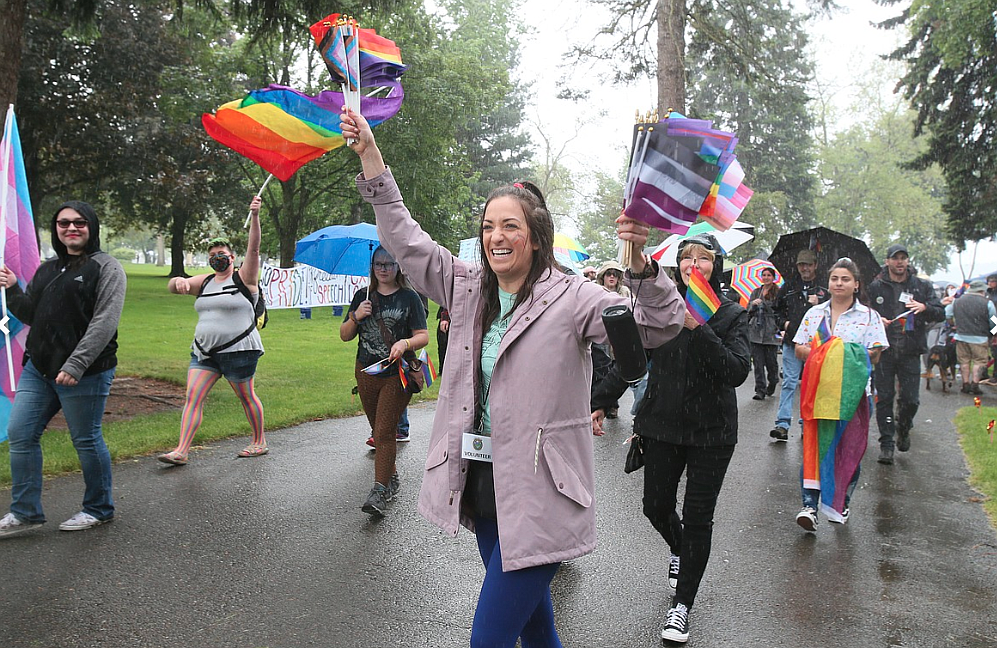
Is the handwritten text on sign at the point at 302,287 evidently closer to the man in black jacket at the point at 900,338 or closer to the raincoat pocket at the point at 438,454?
the man in black jacket at the point at 900,338

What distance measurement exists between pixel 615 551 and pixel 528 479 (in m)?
3.13

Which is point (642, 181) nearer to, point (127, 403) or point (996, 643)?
point (996, 643)

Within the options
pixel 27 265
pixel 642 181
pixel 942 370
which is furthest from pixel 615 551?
pixel 942 370

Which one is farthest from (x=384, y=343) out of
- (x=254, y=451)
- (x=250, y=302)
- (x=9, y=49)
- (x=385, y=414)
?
(x=9, y=49)

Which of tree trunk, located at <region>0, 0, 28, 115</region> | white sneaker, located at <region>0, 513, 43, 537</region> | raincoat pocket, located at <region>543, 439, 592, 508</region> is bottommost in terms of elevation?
white sneaker, located at <region>0, 513, 43, 537</region>

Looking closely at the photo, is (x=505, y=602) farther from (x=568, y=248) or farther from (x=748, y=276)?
(x=568, y=248)

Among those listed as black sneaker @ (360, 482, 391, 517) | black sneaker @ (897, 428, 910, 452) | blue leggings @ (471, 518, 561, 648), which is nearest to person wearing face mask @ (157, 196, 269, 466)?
black sneaker @ (360, 482, 391, 517)

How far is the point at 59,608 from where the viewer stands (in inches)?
163

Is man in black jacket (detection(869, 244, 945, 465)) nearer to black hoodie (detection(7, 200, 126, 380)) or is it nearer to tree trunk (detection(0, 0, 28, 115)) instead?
black hoodie (detection(7, 200, 126, 380))

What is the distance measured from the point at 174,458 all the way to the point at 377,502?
2.28 m

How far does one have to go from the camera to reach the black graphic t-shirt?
6289 mm

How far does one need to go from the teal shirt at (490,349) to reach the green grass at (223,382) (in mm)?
5415

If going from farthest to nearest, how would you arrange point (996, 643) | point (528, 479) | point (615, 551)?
point (615, 551), point (996, 643), point (528, 479)

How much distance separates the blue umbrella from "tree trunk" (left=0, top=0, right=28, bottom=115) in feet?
10.7
